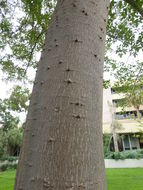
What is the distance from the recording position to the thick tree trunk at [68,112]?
0.60 meters

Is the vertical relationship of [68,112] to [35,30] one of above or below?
below

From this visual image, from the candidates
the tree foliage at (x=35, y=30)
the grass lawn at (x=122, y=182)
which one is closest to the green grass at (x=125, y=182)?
the grass lawn at (x=122, y=182)

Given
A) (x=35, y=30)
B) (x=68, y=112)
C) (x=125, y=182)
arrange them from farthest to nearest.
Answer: (x=125, y=182) → (x=35, y=30) → (x=68, y=112)

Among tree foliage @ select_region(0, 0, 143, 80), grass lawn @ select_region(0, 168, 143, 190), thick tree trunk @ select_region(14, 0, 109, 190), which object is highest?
tree foliage @ select_region(0, 0, 143, 80)

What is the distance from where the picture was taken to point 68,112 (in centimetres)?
70

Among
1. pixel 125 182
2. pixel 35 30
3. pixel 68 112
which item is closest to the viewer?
pixel 68 112

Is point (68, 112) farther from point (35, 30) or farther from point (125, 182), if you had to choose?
point (125, 182)

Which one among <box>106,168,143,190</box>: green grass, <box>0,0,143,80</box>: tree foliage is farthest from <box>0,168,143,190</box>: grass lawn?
<box>0,0,143,80</box>: tree foliage

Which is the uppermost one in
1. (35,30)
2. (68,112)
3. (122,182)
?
(35,30)

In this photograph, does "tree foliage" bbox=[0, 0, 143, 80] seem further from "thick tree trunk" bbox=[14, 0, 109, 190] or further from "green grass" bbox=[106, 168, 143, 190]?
"green grass" bbox=[106, 168, 143, 190]

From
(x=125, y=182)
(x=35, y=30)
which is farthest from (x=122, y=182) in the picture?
(x=35, y=30)

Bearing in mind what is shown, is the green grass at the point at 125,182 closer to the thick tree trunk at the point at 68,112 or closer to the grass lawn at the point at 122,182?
the grass lawn at the point at 122,182

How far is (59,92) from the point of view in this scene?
74 centimetres

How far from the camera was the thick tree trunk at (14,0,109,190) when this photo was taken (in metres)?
0.60
